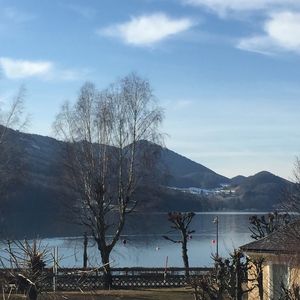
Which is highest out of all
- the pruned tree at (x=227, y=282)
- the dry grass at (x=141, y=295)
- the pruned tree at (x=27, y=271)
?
the pruned tree at (x=27, y=271)

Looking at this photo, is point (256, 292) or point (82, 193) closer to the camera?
point (256, 292)

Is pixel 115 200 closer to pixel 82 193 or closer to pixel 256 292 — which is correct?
pixel 82 193

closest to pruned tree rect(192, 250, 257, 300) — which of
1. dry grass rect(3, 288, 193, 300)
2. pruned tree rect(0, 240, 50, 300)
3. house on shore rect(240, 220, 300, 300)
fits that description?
house on shore rect(240, 220, 300, 300)

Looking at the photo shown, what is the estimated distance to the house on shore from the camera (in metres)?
22.5

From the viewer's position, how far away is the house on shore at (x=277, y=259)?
2250 centimetres

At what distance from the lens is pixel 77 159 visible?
35.2 m

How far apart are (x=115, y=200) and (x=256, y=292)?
14.0 m

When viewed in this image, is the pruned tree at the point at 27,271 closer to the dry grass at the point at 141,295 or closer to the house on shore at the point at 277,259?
the house on shore at the point at 277,259

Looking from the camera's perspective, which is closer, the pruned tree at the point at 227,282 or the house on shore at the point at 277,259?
the pruned tree at the point at 227,282

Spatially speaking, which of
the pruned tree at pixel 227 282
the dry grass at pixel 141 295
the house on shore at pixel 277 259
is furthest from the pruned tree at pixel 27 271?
the dry grass at pixel 141 295

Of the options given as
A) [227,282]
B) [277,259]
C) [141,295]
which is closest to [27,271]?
[227,282]

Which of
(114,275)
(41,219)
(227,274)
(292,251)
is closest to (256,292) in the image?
(292,251)

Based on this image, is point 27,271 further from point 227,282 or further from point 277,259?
point 277,259

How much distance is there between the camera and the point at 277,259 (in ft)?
78.1
